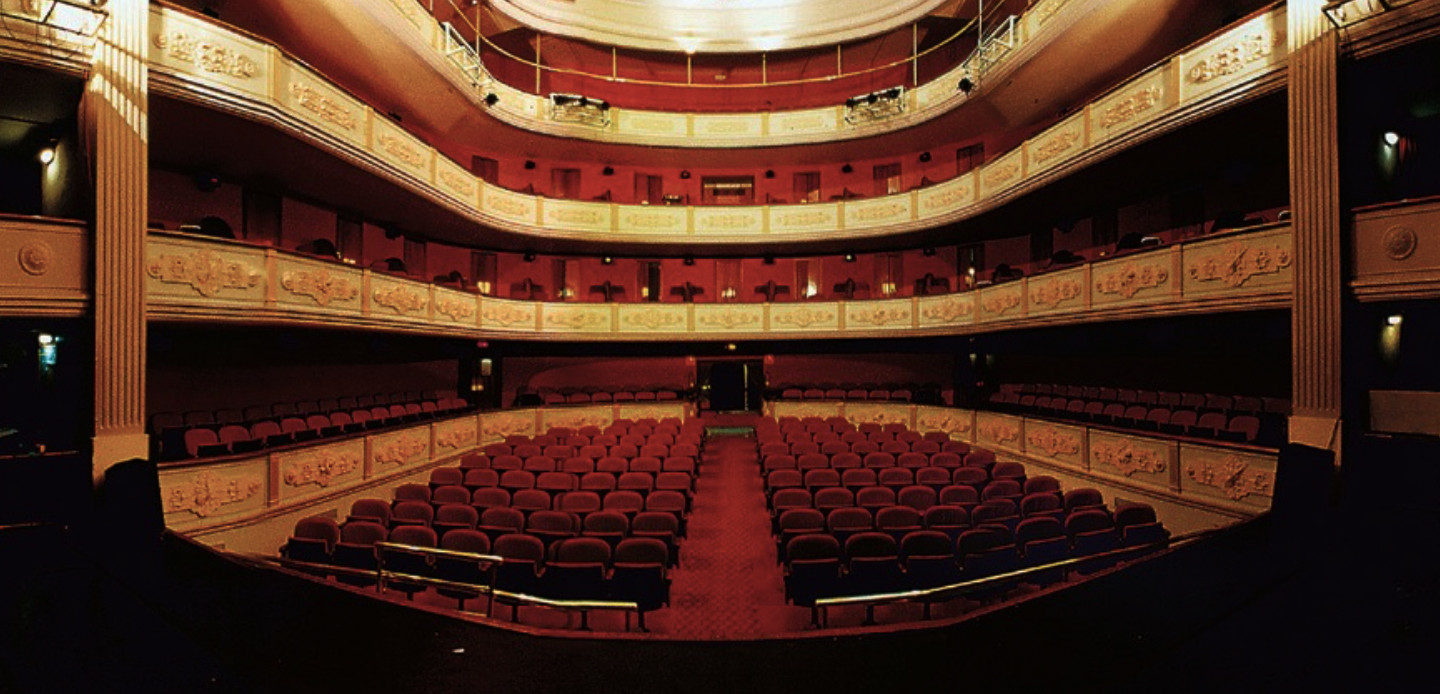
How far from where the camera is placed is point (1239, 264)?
22.9ft

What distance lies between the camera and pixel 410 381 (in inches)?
558

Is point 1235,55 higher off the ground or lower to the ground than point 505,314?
higher

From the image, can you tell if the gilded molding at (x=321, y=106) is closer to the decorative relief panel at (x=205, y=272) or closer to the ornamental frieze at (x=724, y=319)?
the decorative relief panel at (x=205, y=272)

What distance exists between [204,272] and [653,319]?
10.0 meters

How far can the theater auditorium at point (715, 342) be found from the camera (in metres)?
3.06

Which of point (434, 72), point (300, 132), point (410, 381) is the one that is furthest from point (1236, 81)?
point (410, 381)

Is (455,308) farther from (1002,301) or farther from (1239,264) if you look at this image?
(1239,264)

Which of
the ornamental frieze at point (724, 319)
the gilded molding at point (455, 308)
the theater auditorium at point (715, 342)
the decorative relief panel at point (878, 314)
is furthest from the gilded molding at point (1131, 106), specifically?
the gilded molding at point (455, 308)

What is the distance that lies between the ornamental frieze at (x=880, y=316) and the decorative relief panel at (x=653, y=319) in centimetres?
439

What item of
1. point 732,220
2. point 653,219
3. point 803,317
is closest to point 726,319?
point 803,317

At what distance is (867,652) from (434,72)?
1291 cm

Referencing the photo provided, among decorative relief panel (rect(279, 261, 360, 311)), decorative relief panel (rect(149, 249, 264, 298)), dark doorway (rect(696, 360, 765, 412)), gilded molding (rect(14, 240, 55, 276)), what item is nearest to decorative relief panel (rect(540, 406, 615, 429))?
dark doorway (rect(696, 360, 765, 412))

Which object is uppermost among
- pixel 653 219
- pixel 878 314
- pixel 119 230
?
pixel 653 219

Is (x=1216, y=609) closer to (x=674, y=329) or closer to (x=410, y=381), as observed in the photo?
(x=674, y=329)
